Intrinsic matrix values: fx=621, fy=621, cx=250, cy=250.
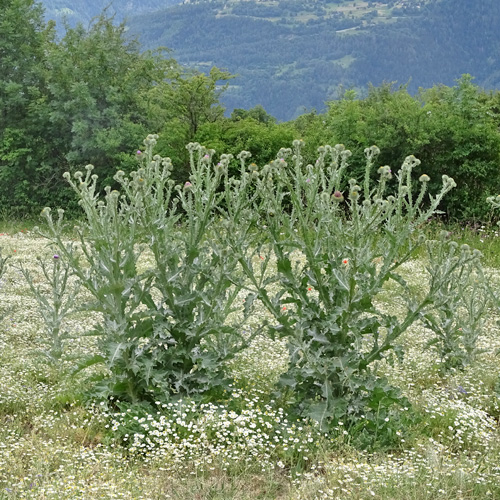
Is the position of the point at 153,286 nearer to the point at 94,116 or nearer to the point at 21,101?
the point at 94,116

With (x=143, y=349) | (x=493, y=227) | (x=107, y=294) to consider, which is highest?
(x=107, y=294)

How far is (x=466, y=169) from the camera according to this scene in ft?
47.5

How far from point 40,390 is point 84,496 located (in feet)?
6.05

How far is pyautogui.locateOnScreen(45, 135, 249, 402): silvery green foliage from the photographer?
13.5 feet

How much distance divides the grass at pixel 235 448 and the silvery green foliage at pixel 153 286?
8.9 inches

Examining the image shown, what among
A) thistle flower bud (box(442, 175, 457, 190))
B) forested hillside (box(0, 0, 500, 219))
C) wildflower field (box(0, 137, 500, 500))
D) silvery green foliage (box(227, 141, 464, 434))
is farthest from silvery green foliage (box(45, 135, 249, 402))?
forested hillside (box(0, 0, 500, 219))

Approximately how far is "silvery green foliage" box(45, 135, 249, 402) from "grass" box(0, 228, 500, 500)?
0.23m

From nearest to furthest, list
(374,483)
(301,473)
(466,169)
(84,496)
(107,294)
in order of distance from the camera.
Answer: (84,496) → (374,483) → (301,473) → (107,294) → (466,169)

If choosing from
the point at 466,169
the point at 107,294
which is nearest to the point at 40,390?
the point at 107,294

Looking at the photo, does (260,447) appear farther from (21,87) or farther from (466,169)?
(21,87)

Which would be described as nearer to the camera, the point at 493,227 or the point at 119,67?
the point at 493,227

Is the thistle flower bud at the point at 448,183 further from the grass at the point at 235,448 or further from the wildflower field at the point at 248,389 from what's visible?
the grass at the point at 235,448

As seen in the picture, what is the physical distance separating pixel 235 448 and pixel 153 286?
1.20 metres

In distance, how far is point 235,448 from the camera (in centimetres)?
381
